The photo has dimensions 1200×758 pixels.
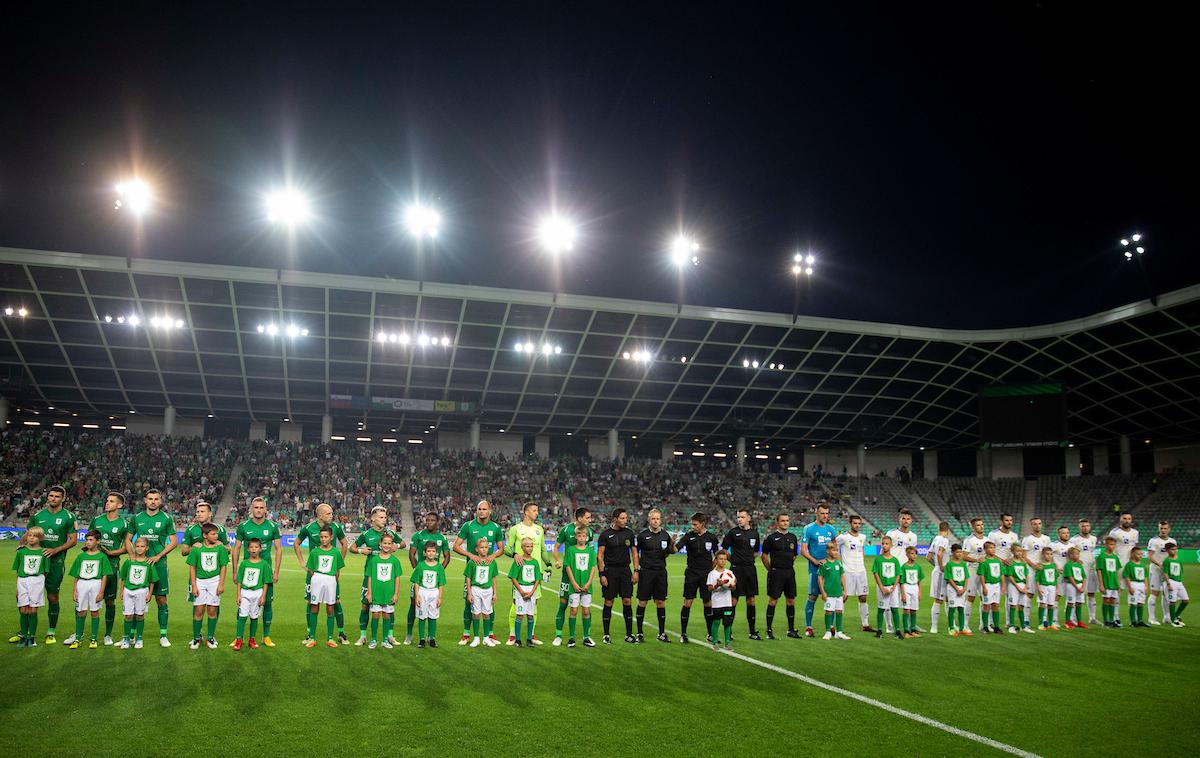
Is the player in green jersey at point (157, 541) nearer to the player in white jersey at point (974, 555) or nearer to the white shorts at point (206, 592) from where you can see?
the white shorts at point (206, 592)

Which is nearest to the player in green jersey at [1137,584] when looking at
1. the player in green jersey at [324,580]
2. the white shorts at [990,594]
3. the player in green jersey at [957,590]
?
the white shorts at [990,594]

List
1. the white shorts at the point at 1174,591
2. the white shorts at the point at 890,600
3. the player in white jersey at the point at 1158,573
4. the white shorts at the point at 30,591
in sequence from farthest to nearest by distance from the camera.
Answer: the player in white jersey at the point at 1158,573, the white shorts at the point at 1174,591, the white shorts at the point at 890,600, the white shorts at the point at 30,591

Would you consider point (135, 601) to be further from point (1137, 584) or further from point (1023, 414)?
point (1023, 414)

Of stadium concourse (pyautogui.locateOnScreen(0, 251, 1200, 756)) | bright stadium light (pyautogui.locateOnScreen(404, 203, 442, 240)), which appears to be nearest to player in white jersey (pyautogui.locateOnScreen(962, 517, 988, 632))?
stadium concourse (pyautogui.locateOnScreen(0, 251, 1200, 756))

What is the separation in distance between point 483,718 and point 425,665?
2740 millimetres

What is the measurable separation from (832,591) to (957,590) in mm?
2681

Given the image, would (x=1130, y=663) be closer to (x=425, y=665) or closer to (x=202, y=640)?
(x=425, y=665)

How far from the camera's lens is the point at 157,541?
1119 cm

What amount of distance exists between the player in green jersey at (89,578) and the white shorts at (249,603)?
1.87 meters

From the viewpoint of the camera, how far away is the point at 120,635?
38.1 ft

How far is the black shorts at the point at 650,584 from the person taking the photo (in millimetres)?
12164

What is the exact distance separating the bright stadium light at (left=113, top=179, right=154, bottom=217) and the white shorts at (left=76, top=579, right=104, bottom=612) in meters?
24.7

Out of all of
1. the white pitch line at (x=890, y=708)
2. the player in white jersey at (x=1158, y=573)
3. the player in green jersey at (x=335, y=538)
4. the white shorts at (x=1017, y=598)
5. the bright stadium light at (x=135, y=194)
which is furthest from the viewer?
the bright stadium light at (x=135, y=194)

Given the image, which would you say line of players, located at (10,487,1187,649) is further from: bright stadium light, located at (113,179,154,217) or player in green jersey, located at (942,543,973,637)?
bright stadium light, located at (113,179,154,217)
